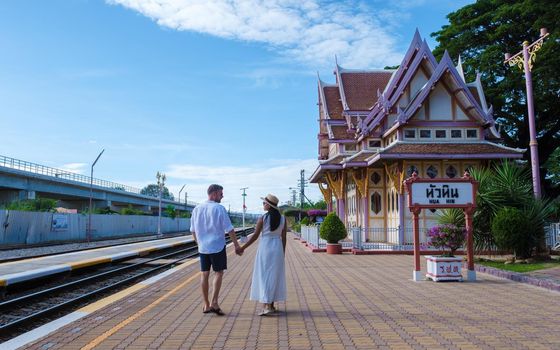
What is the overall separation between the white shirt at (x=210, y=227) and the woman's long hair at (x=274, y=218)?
1.87 ft

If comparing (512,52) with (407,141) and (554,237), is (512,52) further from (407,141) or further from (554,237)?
(554,237)

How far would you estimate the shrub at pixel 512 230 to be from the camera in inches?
523

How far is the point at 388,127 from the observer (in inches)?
1015

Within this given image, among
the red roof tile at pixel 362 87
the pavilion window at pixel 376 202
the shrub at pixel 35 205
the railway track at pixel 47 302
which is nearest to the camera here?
the railway track at pixel 47 302

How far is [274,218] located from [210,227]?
907 mm

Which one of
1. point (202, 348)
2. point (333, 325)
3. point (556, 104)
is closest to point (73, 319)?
point (202, 348)

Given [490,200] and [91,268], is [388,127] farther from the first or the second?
[91,268]

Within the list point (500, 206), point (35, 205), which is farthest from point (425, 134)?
point (35, 205)

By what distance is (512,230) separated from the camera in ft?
43.5

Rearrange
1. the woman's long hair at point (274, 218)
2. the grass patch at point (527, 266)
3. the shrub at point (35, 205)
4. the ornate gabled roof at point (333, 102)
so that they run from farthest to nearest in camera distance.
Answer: the shrub at point (35, 205), the ornate gabled roof at point (333, 102), the grass patch at point (527, 266), the woman's long hair at point (274, 218)

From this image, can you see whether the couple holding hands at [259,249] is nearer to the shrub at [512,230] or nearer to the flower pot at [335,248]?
the shrub at [512,230]

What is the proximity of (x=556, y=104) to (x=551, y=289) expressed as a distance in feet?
81.4

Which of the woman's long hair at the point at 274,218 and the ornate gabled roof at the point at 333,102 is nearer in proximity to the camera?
the woman's long hair at the point at 274,218

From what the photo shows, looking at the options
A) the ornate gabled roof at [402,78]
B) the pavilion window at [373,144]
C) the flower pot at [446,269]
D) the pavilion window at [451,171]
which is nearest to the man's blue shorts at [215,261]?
the flower pot at [446,269]
